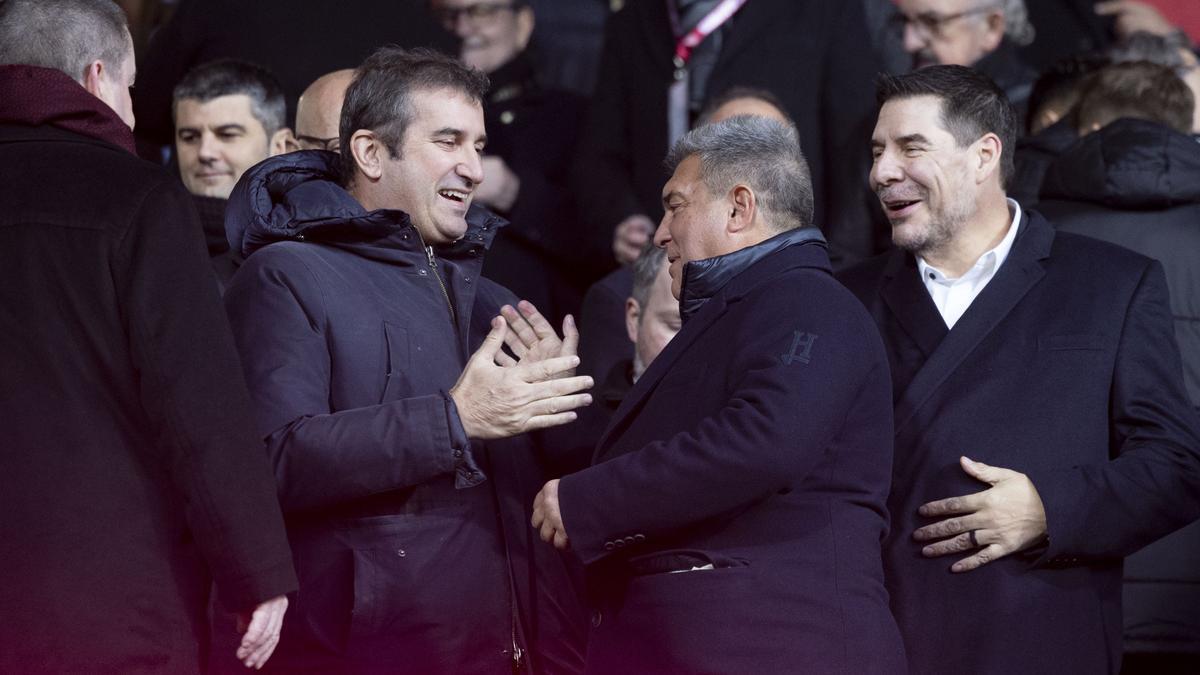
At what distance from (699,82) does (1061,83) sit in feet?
4.45

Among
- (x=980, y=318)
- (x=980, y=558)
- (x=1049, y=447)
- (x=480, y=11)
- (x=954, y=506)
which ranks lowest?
(x=980, y=558)

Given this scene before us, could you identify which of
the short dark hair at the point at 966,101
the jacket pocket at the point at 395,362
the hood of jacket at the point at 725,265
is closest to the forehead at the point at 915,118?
the short dark hair at the point at 966,101

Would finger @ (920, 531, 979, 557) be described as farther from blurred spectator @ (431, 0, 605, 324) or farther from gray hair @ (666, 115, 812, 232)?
blurred spectator @ (431, 0, 605, 324)

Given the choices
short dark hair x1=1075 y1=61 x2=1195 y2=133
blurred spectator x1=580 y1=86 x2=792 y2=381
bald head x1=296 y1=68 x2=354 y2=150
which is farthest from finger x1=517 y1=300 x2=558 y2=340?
short dark hair x1=1075 y1=61 x2=1195 y2=133

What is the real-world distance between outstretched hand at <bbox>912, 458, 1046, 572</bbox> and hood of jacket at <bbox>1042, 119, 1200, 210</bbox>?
1252mm

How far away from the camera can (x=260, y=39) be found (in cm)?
588

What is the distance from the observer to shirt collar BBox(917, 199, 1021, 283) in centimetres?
405

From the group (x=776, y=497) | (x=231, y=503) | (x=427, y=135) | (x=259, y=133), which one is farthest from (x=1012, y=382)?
(x=259, y=133)

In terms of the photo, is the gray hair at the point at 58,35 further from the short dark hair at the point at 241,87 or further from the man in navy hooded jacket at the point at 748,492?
the short dark hair at the point at 241,87

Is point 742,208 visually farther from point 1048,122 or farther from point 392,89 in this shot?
point 1048,122

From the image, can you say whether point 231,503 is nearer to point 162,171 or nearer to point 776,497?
point 162,171

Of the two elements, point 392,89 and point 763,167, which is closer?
point 763,167

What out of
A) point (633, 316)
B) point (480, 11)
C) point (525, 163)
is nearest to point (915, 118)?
point (633, 316)

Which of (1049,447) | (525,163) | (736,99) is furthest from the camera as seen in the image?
(525,163)
